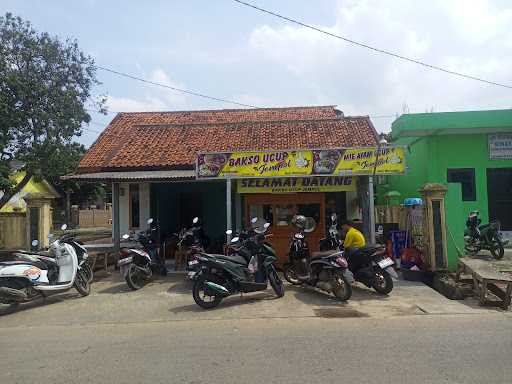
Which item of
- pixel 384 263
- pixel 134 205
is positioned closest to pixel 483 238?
pixel 384 263

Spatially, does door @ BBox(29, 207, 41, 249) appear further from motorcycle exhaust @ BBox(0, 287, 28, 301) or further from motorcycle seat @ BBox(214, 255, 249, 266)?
motorcycle seat @ BBox(214, 255, 249, 266)

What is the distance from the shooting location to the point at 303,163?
1041 cm

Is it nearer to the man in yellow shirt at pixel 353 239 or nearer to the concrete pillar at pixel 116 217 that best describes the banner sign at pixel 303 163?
the man in yellow shirt at pixel 353 239

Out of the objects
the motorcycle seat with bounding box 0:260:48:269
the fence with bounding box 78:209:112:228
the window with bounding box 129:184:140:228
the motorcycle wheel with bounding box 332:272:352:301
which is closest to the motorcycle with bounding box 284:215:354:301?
the motorcycle wheel with bounding box 332:272:352:301

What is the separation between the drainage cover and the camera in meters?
7.16

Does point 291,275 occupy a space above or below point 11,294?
below

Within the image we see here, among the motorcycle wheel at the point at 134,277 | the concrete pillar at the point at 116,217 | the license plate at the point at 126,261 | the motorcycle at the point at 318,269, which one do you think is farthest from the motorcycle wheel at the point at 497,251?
the concrete pillar at the point at 116,217

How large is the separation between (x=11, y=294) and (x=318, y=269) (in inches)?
220

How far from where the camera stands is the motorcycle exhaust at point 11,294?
25.2 feet

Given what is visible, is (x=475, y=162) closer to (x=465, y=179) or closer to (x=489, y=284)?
(x=465, y=179)

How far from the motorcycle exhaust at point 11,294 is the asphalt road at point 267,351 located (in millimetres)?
798

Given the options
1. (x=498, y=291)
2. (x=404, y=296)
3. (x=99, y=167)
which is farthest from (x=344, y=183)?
(x=99, y=167)

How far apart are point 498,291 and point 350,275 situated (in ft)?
8.80

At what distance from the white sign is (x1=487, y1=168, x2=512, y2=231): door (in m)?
0.43
